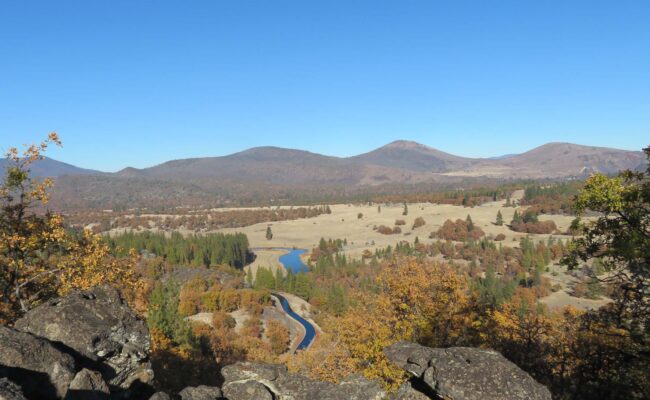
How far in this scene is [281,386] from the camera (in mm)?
20172

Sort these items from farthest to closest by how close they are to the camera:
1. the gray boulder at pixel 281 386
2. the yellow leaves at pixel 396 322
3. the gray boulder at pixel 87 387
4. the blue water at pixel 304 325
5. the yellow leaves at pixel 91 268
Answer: the blue water at pixel 304 325 < the yellow leaves at pixel 396 322 < the yellow leaves at pixel 91 268 < the gray boulder at pixel 281 386 < the gray boulder at pixel 87 387

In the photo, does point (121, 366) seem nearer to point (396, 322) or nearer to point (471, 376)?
point (471, 376)

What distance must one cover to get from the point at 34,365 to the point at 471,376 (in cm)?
1519

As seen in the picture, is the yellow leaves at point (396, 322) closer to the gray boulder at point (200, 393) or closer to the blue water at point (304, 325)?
the gray boulder at point (200, 393)

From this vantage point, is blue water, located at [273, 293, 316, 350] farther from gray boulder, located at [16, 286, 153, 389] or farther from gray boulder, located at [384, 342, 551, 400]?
gray boulder, located at [384, 342, 551, 400]

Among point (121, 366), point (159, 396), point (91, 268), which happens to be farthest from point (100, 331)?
point (91, 268)

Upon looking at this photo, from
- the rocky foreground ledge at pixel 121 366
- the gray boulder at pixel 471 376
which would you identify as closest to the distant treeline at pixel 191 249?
the rocky foreground ledge at pixel 121 366

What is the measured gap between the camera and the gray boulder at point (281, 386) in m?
18.8

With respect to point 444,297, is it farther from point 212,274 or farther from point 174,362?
point 212,274

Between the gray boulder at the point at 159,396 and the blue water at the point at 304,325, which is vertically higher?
the gray boulder at the point at 159,396

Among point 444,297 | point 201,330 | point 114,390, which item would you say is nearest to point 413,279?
point 444,297

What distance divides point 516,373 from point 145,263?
509 feet

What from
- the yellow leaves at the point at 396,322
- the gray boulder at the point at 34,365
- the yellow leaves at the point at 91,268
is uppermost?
the yellow leaves at the point at 91,268

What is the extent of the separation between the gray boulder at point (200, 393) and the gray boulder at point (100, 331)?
168 centimetres
